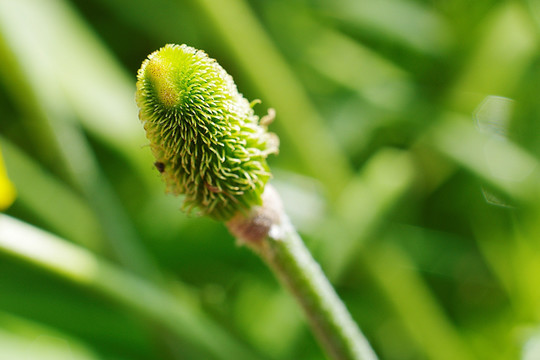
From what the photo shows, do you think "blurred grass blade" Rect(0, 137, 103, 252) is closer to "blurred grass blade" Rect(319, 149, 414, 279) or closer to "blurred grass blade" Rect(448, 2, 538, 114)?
"blurred grass blade" Rect(319, 149, 414, 279)

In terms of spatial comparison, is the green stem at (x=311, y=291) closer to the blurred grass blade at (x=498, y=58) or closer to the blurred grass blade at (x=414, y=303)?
the blurred grass blade at (x=414, y=303)

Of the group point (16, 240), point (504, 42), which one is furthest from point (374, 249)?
point (16, 240)

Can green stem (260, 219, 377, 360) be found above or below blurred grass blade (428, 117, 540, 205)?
below

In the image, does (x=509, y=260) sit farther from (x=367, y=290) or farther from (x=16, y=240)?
(x=16, y=240)

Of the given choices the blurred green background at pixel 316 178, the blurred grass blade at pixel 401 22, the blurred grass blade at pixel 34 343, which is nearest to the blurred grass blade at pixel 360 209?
the blurred green background at pixel 316 178

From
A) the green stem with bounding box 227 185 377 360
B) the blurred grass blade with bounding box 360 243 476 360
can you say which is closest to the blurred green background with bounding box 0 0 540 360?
the blurred grass blade with bounding box 360 243 476 360

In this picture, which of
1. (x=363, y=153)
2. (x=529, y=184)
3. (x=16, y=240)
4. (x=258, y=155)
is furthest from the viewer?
(x=363, y=153)

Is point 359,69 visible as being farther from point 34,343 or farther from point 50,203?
point 34,343
